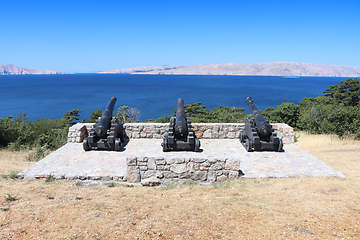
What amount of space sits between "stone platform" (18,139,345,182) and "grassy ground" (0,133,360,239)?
0.30 meters

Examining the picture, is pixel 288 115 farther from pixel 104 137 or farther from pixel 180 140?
pixel 104 137

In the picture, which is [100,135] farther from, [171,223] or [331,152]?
[331,152]

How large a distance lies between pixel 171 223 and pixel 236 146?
506cm

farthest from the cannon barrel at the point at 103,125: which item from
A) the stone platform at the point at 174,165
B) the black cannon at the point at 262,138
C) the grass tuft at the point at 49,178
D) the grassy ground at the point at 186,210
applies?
the black cannon at the point at 262,138

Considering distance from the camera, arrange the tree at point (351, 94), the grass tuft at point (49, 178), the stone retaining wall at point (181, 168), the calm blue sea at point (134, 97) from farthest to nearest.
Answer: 1. the calm blue sea at point (134, 97)
2. the tree at point (351, 94)
3. the grass tuft at point (49, 178)
4. the stone retaining wall at point (181, 168)

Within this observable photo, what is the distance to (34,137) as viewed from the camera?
37.4 feet

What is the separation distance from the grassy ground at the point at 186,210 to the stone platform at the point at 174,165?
0.98ft

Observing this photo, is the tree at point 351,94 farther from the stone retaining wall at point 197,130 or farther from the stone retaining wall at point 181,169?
the stone retaining wall at point 181,169

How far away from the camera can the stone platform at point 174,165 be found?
515cm

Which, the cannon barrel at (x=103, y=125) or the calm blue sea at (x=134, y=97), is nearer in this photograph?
the cannon barrel at (x=103, y=125)

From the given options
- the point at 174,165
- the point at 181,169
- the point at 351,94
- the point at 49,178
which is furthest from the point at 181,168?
the point at 351,94

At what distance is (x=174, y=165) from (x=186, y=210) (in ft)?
4.78

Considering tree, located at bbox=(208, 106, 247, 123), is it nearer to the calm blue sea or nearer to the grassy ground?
the grassy ground

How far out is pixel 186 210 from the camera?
3.78 meters
